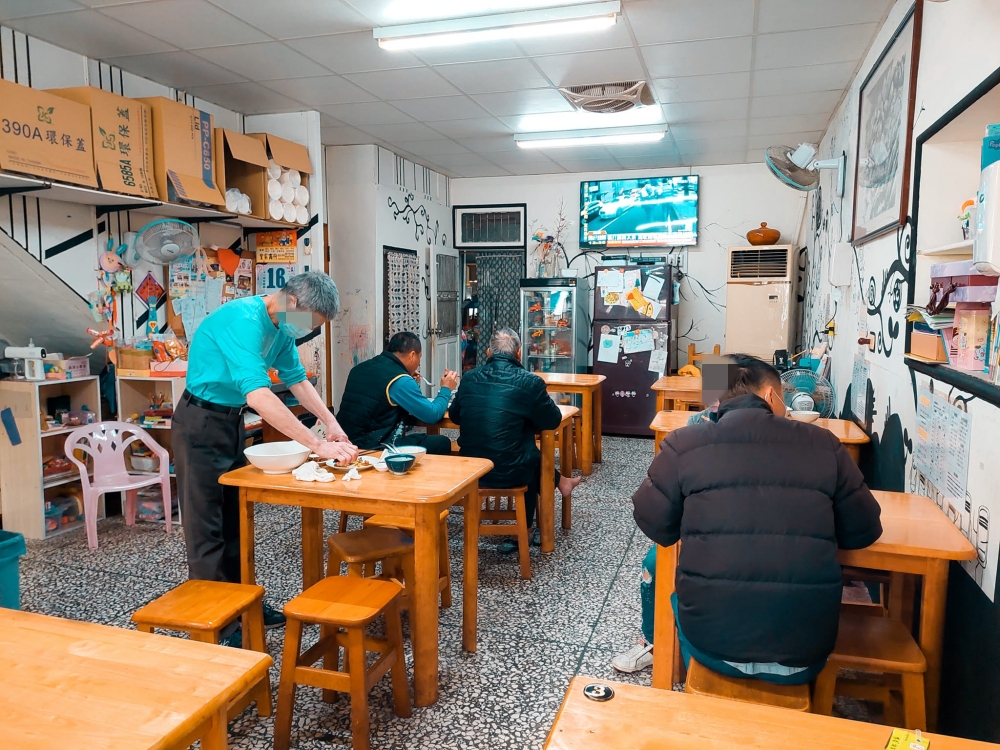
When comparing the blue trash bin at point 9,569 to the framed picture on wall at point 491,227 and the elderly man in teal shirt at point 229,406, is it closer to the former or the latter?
the elderly man in teal shirt at point 229,406

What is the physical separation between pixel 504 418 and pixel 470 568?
0.98 meters

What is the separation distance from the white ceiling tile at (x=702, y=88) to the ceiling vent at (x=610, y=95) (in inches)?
4.2

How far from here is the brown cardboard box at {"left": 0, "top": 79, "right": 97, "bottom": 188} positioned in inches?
132

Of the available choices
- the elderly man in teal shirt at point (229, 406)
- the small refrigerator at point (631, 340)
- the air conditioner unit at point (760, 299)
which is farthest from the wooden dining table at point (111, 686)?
the air conditioner unit at point (760, 299)

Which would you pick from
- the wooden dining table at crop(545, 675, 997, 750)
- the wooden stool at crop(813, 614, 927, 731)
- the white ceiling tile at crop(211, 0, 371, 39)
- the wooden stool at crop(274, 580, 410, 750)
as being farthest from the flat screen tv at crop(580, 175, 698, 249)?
the wooden dining table at crop(545, 675, 997, 750)

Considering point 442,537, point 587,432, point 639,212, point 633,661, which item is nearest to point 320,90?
point 587,432

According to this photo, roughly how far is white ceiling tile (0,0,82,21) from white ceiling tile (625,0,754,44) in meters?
2.85

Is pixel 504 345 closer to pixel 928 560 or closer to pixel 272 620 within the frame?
pixel 272 620

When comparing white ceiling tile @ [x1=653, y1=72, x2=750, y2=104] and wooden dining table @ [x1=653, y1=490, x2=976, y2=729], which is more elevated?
white ceiling tile @ [x1=653, y1=72, x2=750, y2=104]

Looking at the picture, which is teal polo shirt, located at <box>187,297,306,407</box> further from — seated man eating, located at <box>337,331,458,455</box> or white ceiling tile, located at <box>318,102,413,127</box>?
white ceiling tile, located at <box>318,102,413,127</box>

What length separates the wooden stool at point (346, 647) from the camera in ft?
7.06

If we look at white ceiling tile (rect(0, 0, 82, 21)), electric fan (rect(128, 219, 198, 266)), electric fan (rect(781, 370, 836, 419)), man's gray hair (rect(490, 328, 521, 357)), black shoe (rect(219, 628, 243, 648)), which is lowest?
black shoe (rect(219, 628, 243, 648))

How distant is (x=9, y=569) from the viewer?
8.09 feet

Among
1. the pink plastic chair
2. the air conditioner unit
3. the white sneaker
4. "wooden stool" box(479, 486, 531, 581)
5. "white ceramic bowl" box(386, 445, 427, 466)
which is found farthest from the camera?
the air conditioner unit
